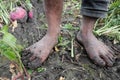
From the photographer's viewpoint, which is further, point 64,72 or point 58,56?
point 58,56

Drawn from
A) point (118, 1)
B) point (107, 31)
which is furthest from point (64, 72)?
point (118, 1)

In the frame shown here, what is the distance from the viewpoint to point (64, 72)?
78.0 inches

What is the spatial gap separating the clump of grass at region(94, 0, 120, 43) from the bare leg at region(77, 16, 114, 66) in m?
0.27

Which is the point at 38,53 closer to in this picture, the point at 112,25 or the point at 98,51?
the point at 98,51

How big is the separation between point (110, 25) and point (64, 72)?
0.78 m

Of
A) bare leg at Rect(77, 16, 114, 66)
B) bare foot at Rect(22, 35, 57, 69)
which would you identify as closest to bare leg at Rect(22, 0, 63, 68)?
bare foot at Rect(22, 35, 57, 69)

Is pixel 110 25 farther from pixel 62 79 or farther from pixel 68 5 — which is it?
Answer: pixel 62 79

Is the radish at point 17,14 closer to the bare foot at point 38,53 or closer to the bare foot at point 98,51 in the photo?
the bare foot at point 38,53

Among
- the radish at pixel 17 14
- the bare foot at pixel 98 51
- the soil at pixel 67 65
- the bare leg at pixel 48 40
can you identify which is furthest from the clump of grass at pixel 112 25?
the radish at pixel 17 14

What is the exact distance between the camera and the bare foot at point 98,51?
6.70 feet

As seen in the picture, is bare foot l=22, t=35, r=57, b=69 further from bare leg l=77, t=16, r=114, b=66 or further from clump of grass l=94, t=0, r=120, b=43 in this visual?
clump of grass l=94, t=0, r=120, b=43

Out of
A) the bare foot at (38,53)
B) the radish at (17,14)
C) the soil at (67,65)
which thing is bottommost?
the soil at (67,65)

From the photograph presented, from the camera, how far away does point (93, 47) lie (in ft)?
6.83

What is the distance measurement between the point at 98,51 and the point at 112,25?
21.5 inches
